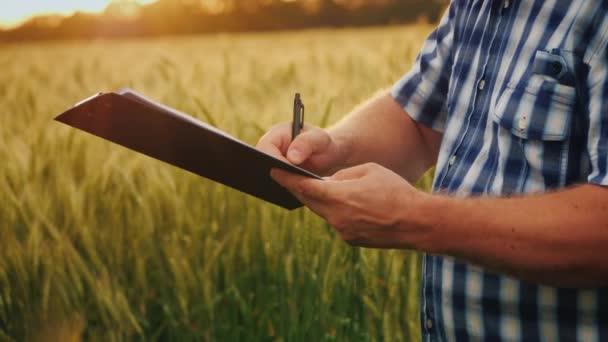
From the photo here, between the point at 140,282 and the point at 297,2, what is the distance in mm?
19445

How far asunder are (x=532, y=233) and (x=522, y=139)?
0.13 meters

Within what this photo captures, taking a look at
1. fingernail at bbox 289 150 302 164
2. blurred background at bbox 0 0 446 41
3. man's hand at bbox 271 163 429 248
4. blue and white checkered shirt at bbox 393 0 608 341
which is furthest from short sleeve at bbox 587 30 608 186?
blurred background at bbox 0 0 446 41

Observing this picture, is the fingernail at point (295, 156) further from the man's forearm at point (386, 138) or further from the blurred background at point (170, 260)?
the blurred background at point (170, 260)

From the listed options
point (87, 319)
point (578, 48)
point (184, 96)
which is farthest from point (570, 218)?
point (184, 96)

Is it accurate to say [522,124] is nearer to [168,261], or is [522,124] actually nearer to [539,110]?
[539,110]

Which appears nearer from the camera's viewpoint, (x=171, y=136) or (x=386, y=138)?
(x=171, y=136)

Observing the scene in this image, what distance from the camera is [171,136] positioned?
0.79 m

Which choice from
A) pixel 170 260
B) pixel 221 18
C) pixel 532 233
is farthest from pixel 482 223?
pixel 221 18

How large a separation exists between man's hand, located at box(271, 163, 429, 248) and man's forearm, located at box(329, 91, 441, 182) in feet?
0.88

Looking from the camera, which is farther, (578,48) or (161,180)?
(161,180)

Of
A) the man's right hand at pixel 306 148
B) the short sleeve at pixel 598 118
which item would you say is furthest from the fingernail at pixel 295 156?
the short sleeve at pixel 598 118

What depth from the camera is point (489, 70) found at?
0.90 metres

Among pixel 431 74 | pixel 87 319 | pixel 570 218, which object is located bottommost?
pixel 87 319

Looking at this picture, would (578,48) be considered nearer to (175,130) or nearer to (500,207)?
(500,207)
